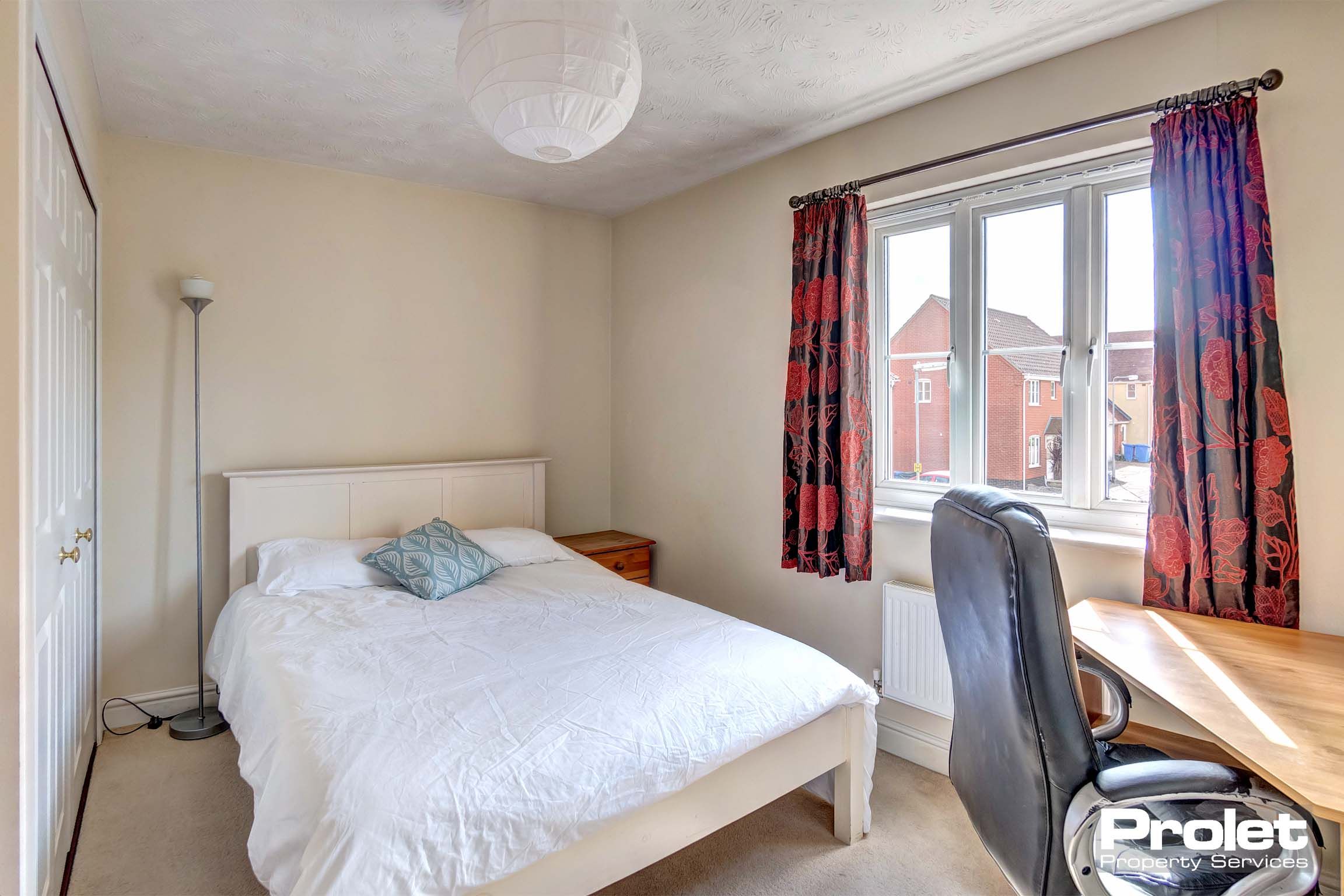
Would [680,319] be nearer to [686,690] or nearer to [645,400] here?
[645,400]

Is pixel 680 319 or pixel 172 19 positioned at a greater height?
pixel 172 19

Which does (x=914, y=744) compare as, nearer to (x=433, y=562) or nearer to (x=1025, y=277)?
(x=1025, y=277)

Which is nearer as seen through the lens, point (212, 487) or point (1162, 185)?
point (1162, 185)

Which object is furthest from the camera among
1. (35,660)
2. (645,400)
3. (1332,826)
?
(645,400)

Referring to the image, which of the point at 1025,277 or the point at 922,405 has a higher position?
the point at 1025,277

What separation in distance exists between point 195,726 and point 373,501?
1.19m

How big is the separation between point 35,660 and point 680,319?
9.65 feet

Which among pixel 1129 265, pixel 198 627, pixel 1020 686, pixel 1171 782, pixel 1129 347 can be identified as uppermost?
pixel 1129 265

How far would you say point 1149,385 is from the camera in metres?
2.22

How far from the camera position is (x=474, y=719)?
170 cm

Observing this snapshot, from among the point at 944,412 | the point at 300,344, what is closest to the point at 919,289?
the point at 944,412

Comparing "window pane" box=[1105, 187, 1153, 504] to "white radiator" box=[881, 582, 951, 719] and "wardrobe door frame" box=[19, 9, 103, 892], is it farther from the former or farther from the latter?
"wardrobe door frame" box=[19, 9, 103, 892]

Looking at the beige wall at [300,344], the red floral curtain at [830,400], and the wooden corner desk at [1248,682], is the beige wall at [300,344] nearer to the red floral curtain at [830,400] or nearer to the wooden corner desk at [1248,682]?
the red floral curtain at [830,400]

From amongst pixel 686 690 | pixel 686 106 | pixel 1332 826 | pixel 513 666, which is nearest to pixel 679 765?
pixel 686 690
